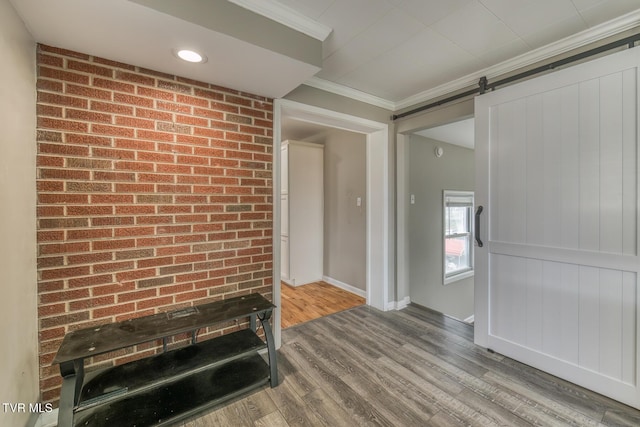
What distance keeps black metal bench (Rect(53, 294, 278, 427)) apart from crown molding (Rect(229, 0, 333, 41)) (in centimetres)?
184

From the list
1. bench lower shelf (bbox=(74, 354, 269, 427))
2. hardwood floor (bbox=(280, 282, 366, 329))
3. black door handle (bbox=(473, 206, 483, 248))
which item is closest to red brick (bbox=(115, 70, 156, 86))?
bench lower shelf (bbox=(74, 354, 269, 427))

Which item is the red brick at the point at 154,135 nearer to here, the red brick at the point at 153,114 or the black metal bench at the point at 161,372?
the red brick at the point at 153,114

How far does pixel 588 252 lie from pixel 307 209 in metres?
3.21

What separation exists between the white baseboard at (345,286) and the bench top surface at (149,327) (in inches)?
79.3

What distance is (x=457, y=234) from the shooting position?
4742mm

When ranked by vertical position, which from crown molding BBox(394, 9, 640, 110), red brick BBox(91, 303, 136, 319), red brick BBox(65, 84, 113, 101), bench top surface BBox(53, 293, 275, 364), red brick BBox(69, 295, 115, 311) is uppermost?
crown molding BBox(394, 9, 640, 110)

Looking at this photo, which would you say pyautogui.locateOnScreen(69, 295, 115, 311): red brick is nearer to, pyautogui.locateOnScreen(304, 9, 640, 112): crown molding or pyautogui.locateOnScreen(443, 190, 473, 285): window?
pyautogui.locateOnScreen(304, 9, 640, 112): crown molding

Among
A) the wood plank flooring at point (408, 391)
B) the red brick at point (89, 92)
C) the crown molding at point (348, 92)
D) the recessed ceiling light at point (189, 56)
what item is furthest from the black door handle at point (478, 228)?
the red brick at point (89, 92)

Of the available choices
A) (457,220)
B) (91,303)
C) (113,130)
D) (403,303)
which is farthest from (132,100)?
(457,220)

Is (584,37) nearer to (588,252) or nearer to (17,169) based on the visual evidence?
(588,252)

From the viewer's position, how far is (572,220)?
1.88 m

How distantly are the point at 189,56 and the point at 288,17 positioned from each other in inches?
24.8

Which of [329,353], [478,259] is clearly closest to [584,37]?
[478,259]

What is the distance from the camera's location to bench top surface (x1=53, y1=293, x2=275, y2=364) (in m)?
1.43
